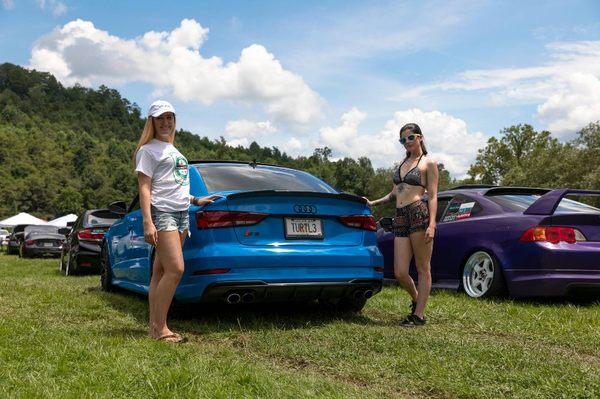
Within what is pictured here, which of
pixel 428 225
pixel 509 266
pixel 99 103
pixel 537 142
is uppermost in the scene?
pixel 99 103

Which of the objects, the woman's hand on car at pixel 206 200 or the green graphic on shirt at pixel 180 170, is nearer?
the green graphic on shirt at pixel 180 170

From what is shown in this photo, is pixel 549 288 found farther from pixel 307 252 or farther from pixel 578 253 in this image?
pixel 307 252

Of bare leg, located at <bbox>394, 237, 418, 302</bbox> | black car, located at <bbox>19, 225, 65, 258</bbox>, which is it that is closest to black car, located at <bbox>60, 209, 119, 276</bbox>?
bare leg, located at <bbox>394, 237, 418, 302</bbox>

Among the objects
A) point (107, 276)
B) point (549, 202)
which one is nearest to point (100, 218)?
point (107, 276)

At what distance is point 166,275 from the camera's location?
15.0ft

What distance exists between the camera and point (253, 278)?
15.8 ft

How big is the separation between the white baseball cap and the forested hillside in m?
39.5

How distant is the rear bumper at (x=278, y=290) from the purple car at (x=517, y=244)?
1.34 m

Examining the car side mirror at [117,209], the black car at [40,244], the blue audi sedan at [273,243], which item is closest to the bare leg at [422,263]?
the blue audi sedan at [273,243]

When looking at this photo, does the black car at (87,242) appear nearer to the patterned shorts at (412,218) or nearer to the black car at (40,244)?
the patterned shorts at (412,218)

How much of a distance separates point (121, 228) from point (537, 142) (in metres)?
62.4

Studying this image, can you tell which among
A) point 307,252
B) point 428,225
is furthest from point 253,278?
point 428,225

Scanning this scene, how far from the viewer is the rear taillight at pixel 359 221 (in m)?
5.32

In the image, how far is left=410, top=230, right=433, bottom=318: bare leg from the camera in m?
5.35
